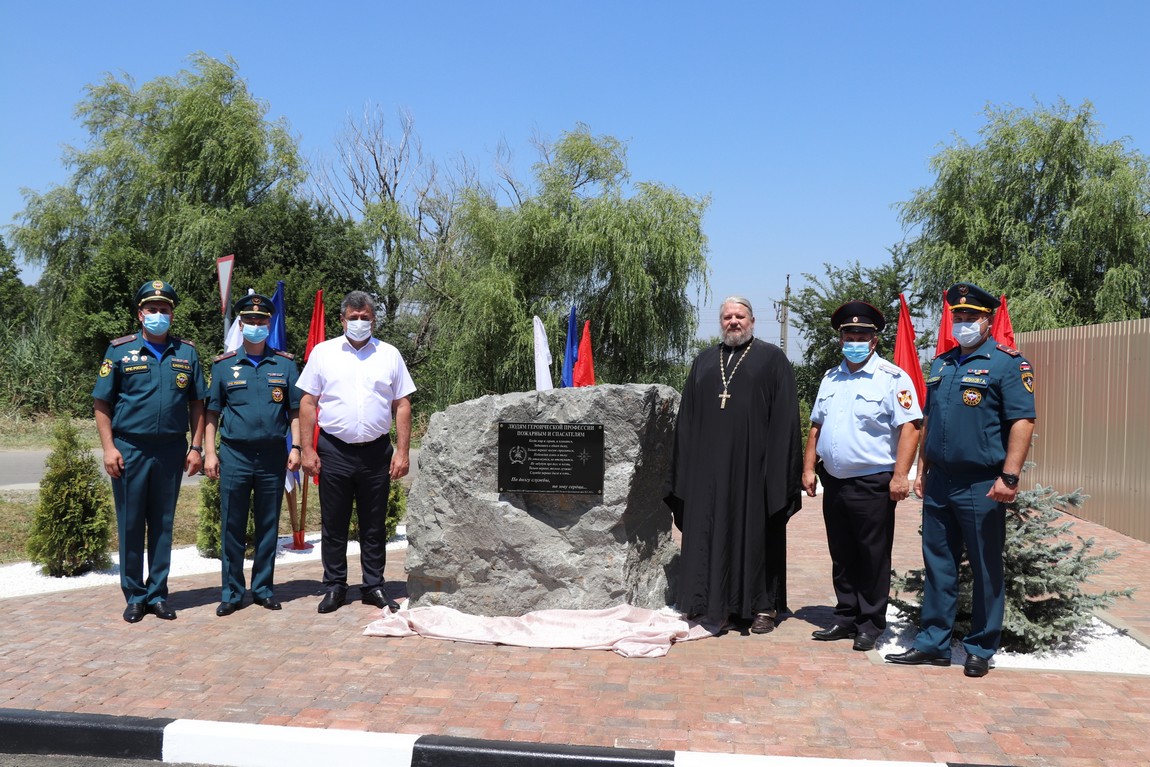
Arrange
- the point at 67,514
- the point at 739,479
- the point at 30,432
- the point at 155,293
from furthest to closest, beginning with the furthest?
the point at 30,432
the point at 67,514
the point at 155,293
the point at 739,479

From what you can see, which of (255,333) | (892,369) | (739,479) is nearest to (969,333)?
(892,369)

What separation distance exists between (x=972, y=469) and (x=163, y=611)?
4919 millimetres

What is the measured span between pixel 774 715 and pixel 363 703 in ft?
6.26

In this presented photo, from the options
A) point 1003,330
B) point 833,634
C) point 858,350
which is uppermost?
point 1003,330

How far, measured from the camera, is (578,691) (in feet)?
15.3

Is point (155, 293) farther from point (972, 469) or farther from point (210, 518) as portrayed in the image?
point (972, 469)

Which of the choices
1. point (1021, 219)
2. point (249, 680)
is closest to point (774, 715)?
point (249, 680)

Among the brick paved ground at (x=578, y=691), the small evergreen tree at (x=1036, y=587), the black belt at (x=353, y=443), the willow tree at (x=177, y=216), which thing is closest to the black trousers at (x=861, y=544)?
the brick paved ground at (x=578, y=691)

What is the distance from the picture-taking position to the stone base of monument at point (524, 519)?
233 inches

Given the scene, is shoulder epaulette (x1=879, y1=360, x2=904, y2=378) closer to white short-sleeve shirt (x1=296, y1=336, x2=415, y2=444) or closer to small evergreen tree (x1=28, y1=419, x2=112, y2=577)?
white short-sleeve shirt (x1=296, y1=336, x2=415, y2=444)

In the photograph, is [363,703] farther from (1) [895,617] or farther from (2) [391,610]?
(1) [895,617]

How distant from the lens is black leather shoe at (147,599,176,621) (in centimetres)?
603

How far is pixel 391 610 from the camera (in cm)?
618

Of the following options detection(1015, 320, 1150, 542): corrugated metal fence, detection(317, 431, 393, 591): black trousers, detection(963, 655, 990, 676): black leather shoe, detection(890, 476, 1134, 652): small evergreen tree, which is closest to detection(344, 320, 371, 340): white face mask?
detection(317, 431, 393, 591): black trousers
